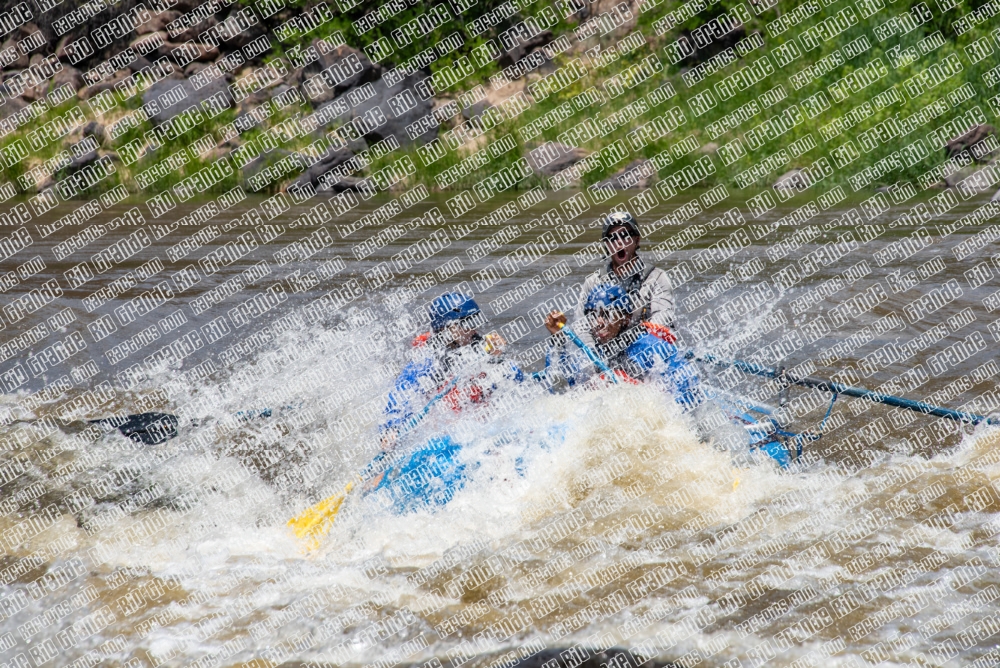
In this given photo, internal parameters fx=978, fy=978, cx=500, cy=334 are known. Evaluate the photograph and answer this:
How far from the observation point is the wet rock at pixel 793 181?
49.8 feet

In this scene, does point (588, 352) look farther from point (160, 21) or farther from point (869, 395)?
point (160, 21)

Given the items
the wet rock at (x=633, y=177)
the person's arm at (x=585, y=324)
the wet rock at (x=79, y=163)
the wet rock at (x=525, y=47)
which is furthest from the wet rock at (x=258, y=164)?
the person's arm at (x=585, y=324)

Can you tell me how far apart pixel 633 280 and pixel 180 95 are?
588 inches

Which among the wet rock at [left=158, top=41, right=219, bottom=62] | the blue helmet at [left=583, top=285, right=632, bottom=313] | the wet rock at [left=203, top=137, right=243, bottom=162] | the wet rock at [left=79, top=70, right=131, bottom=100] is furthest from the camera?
the wet rock at [left=158, top=41, right=219, bottom=62]

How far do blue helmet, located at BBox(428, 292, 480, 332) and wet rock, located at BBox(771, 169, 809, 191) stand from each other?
385 inches

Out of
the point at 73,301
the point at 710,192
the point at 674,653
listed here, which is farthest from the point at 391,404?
the point at 710,192

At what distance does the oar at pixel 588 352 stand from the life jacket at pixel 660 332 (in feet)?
1.39

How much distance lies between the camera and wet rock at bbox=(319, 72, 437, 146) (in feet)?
58.9

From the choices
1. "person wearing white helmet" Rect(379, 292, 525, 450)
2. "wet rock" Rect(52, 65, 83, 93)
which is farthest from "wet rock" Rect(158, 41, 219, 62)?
"person wearing white helmet" Rect(379, 292, 525, 450)

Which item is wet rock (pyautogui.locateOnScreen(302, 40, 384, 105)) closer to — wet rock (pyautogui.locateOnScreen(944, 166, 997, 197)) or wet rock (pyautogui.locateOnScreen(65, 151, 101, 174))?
wet rock (pyautogui.locateOnScreen(65, 151, 101, 174))

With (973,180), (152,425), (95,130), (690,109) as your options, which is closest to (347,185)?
(95,130)

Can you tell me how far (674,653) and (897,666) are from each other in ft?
3.43

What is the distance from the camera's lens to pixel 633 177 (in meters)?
16.2

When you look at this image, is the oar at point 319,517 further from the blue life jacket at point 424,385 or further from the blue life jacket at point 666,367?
the blue life jacket at point 666,367
